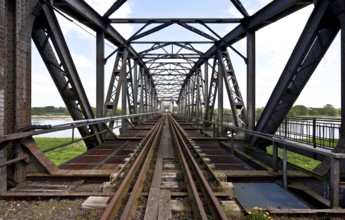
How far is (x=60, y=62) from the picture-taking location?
631 cm

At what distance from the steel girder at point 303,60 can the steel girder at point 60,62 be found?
592cm

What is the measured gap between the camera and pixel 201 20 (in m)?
11.1

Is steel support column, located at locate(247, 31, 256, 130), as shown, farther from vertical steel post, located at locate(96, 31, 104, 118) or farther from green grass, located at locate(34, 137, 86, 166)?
green grass, located at locate(34, 137, 86, 166)

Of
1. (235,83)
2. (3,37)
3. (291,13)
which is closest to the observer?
(3,37)

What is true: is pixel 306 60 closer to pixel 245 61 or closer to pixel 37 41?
pixel 245 61

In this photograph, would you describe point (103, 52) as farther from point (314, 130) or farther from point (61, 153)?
point (61, 153)

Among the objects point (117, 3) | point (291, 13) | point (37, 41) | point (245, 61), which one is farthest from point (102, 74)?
point (291, 13)

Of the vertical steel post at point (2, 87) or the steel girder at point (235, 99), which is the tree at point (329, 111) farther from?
the vertical steel post at point (2, 87)

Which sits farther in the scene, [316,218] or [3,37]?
[3,37]

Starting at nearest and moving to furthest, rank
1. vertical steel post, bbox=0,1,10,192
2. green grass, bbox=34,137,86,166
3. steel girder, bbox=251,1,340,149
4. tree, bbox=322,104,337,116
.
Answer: vertical steel post, bbox=0,1,10,192 < steel girder, bbox=251,1,340,149 < green grass, bbox=34,137,86,166 < tree, bbox=322,104,337,116

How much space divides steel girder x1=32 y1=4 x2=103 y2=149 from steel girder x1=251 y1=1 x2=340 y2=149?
233 inches

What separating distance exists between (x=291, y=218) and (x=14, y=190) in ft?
15.2

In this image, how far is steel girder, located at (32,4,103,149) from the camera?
222 inches

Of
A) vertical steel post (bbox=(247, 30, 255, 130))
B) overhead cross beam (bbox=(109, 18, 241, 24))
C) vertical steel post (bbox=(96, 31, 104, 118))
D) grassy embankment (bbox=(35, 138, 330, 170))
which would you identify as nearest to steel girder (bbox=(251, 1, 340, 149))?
vertical steel post (bbox=(247, 30, 255, 130))
